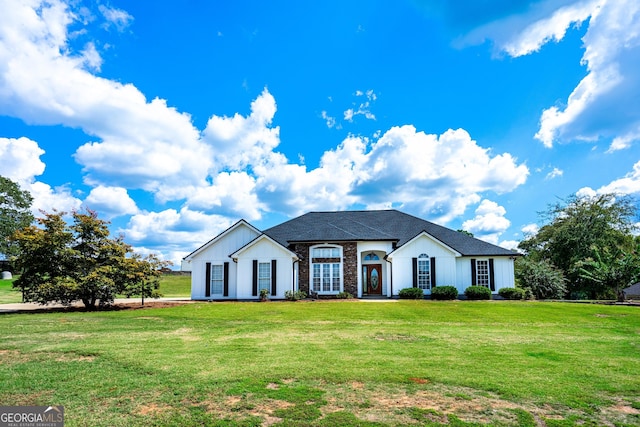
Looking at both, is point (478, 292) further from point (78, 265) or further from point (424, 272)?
point (78, 265)

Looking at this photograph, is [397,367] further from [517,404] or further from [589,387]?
[589,387]

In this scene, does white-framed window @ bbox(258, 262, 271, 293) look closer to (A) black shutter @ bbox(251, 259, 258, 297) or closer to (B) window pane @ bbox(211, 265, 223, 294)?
(A) black shutter @ bbox(251, 259, 258, 297)

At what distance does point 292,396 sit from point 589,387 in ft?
17.2

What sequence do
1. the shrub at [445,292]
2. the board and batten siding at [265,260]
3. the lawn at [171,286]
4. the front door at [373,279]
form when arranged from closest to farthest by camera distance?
1. the shrub at [445,292]
2. the board and batten siding at [265,260]
3. the front door at [373,279]
4. the lawn at [171,286]

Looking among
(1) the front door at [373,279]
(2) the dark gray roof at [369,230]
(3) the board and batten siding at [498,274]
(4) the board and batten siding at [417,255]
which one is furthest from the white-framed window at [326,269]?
(3) the board and batten siding at [498,274]

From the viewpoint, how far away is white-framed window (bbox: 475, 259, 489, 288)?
89.7 ft

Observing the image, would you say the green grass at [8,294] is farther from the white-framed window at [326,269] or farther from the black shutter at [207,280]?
the white-framed window at [326,269]

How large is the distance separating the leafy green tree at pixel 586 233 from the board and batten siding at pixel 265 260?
26155 millimetres

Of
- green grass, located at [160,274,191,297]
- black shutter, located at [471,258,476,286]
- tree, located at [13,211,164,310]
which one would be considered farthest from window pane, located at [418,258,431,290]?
green grass, located at [160,274,191,297]

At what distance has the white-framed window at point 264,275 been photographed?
27.0 metres

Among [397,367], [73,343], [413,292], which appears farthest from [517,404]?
[413,292]

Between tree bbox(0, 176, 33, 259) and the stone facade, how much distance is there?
3762 centimetres

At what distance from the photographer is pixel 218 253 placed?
28672 mm

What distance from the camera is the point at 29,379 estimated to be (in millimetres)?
7336
